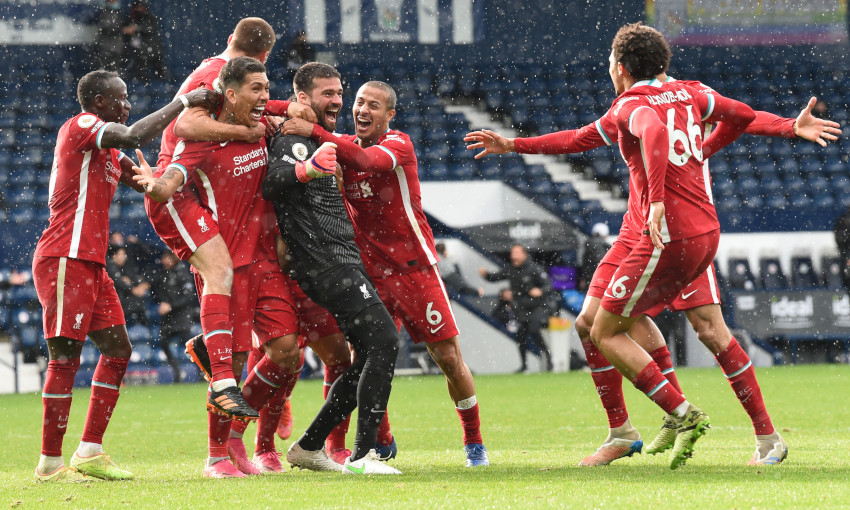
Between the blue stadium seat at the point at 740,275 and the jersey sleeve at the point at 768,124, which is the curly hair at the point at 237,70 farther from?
the blue stadium seat at the point at 740,275

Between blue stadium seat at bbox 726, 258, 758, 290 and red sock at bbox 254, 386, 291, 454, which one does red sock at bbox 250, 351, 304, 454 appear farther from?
blue stadium seat at bbox 726, 258, 758, 290

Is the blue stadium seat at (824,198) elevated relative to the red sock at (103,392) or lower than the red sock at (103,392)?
lower

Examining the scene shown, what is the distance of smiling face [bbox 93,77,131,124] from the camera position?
17.5 ft

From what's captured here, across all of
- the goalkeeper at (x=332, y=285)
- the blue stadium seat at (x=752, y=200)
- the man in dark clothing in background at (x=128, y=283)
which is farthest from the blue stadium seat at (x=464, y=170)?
the goalkeeper at (x=332, y=285)

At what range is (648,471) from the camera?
4.82m

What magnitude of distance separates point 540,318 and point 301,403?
4894 millimetres

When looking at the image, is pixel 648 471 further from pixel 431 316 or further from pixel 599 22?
pixel 599 22

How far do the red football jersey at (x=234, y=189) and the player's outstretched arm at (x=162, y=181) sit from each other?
82mm

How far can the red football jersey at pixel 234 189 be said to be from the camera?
5055 millimetres

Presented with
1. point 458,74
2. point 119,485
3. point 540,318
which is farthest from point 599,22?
point 119,485

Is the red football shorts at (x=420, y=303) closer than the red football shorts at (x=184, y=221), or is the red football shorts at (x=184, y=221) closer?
the red football shorts at (x=184, y=221)

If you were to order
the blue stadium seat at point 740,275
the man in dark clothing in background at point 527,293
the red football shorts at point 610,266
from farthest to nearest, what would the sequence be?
the blue stadium seat at point 740,275 → the man in dark clothing in background at point 527,293 → the red football shorts at point 610,266

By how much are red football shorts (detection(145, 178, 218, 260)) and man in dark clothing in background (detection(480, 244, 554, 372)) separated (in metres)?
9.37

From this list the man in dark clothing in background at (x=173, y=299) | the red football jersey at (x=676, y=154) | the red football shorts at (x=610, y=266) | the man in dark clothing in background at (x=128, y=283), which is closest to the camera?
the red football jersey at (x=676, y=154)
